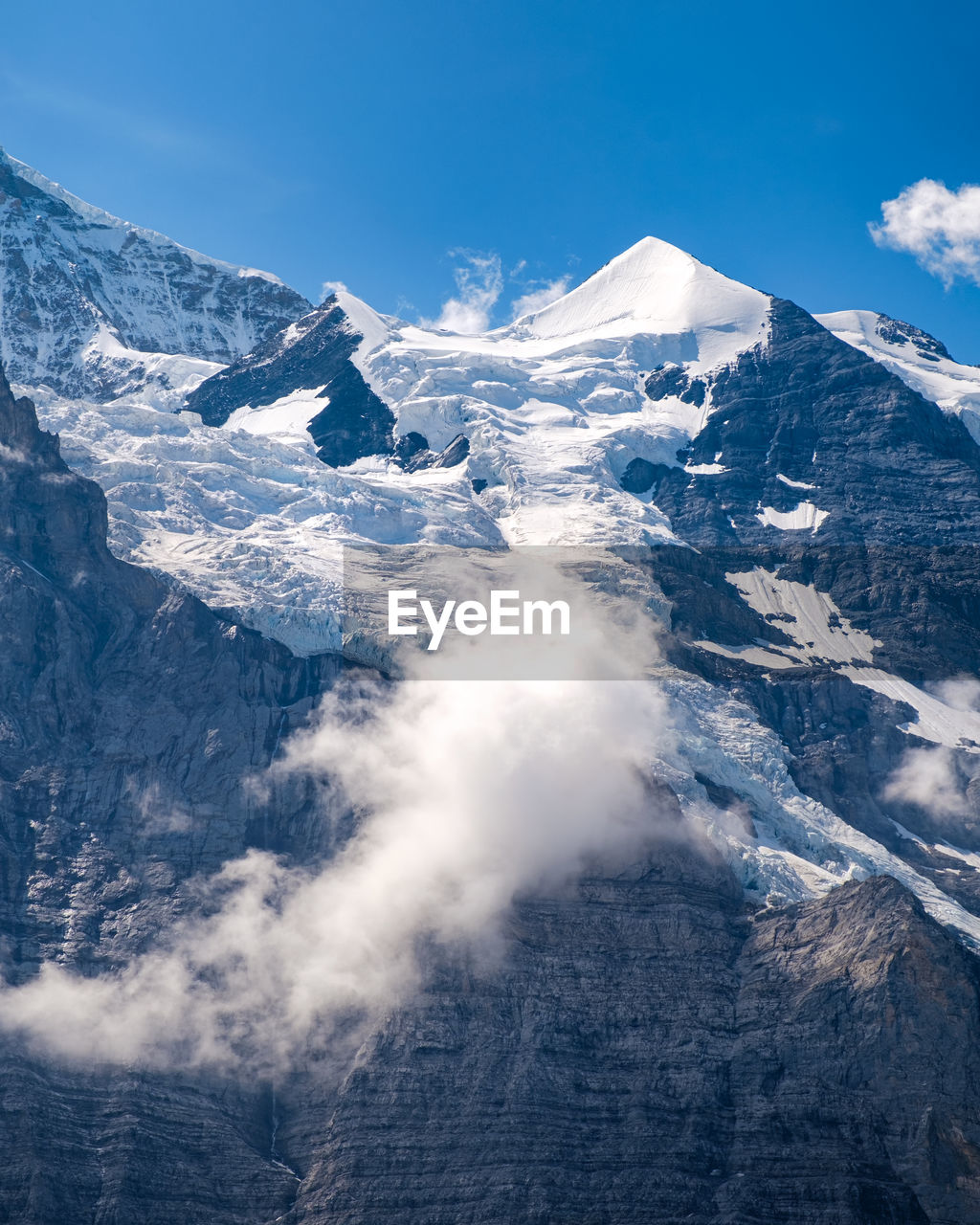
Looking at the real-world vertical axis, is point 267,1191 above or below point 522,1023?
below

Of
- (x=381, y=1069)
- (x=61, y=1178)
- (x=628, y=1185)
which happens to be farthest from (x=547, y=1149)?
(x=61, y=1178)

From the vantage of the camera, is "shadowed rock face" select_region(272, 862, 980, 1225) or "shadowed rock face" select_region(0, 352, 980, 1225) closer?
"shadowed rock face" select_region(0, 352, 980, 1225)

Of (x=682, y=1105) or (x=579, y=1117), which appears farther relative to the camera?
(x=682, y=1105)

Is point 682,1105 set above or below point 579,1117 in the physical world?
above

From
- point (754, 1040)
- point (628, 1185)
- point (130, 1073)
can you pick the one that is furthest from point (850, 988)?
point (130, 1073)

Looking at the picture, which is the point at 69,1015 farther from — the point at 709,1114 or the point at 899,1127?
the point at 899,1127

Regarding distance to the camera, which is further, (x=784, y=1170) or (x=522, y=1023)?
(x=522, y=1023)

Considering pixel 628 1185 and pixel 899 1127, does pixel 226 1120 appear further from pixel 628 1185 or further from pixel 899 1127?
pixel 899 1127

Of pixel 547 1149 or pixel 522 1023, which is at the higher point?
pixel 522 1023

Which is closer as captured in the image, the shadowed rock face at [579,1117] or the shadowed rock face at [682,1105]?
the shadowed rock face at [579,1117]
